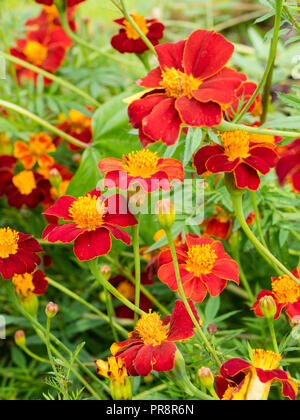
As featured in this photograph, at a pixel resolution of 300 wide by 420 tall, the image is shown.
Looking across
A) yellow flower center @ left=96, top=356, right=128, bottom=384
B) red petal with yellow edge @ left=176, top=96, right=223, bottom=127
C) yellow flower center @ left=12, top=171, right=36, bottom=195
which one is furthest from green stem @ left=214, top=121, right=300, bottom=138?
yellow flower center @ left=12, top=171, right=36, bottom=195

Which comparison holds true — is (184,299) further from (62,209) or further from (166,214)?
(62,209)

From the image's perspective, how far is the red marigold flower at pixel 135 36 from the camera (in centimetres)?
91

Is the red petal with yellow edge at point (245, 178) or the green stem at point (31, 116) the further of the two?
the green stem at point (31, 116)

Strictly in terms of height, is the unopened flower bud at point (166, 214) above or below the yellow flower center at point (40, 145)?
below

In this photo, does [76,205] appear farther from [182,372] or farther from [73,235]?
[182,372]

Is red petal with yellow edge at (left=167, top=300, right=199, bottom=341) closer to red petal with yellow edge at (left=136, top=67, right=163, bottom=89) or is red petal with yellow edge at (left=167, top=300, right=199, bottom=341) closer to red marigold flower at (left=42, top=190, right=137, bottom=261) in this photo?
red marigold flower at (left=42, top=190, right=137, bottom=261)

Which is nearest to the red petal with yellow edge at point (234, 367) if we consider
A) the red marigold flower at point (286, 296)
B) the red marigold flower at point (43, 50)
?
the red marigold flower at point (286, 296)

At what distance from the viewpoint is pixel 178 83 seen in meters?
0.63

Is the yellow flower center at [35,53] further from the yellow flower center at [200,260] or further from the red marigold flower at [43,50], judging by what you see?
the yellow flower center at [200,260]

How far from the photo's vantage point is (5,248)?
0.71 m

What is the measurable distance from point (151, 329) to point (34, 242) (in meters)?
0.20

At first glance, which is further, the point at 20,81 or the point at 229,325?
the point at 20,81

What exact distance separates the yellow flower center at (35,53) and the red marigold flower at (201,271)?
690 millimetres
